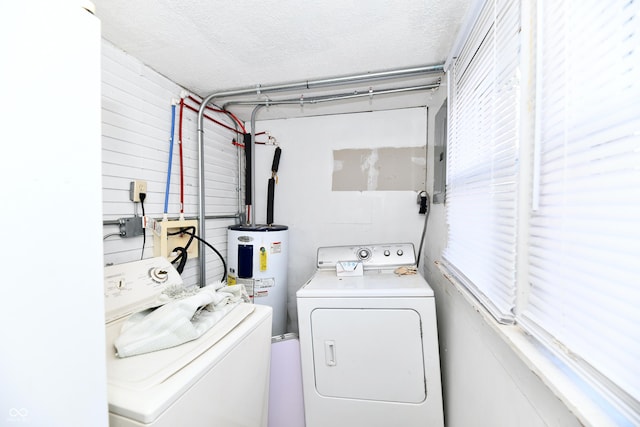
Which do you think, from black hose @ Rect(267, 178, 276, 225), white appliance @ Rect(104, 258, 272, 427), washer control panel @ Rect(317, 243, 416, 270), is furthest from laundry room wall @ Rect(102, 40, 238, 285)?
washer control panel @ Rect(317, 243, 416, 270)

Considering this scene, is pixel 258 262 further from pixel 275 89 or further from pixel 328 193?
pixel 275 89

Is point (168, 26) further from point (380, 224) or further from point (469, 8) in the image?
point (380, 224)

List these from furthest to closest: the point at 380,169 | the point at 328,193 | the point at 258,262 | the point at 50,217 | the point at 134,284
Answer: the point at 328,193 → the point at 380,169 → the point at 258,262 → the point at 134,284 → the point at 50,217

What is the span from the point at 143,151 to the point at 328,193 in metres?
1.50

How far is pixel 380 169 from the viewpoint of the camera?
227 cm

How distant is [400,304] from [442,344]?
46 centimetres

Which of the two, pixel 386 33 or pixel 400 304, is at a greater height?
pixel 386 33

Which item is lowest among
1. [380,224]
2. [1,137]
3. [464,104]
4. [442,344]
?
[442,344]

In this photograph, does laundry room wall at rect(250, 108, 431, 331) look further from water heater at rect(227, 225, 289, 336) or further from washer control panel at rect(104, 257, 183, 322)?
washer control panel at rect(104, 257, 183, 322)

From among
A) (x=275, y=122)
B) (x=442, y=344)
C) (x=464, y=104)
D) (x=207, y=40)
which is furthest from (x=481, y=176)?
(x=275, y=122)

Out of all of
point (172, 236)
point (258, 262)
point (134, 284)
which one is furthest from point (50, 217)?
point (258, 262)

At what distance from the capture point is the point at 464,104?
123 cm

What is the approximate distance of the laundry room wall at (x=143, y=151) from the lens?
4.54 ft

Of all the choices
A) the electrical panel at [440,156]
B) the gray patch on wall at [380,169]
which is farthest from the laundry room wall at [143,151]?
the electrical panel at [440,156]
